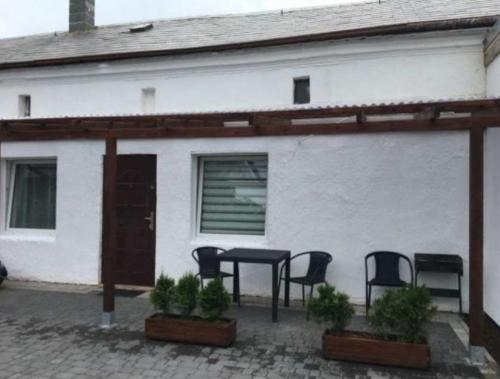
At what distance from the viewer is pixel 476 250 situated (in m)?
4.50

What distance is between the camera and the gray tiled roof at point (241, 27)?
24.6 feet

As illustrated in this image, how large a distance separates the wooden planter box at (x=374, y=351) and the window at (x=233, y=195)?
2845 millimetres

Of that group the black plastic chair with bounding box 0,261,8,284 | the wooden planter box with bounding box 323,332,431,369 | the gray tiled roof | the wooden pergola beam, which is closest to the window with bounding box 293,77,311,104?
the gray tiled roof

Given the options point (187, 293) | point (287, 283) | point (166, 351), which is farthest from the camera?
point (287, 283)

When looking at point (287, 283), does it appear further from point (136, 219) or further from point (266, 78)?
point (266, 78)

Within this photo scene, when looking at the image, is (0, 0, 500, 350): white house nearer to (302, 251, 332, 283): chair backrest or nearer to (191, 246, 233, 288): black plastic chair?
(302, 251, 332, 283): chair backrest

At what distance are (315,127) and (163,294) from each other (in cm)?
243

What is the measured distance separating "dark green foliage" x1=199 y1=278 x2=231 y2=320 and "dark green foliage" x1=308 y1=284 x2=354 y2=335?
2.98 feet

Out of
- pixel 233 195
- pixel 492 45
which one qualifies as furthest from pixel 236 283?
pixel 492 45

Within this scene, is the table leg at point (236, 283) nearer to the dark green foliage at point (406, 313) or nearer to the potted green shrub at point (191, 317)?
the potted green shrub at point (191, 317)

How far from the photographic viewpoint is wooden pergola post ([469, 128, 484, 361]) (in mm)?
4477

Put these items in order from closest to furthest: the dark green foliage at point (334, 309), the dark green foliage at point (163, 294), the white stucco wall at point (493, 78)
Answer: the dark green foliage at point (334, 309), the dark green foliage at point (163, 294), the white stucco wall at point (493, 78)

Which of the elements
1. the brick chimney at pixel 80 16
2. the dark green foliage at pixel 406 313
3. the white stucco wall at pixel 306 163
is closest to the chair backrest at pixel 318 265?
the white stucco wall at pixel 306 163

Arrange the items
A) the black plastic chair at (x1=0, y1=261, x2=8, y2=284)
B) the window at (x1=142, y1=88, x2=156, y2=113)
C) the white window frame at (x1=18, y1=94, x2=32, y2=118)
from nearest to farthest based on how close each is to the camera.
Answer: the black plastic chair at (x1=0, y1=261, x2=8, y2=284) < the window at (x1=142, y1=88, x2=156, y2=113) < the white window frame at (x1=18, y1=94, x2=32, y2=118)
